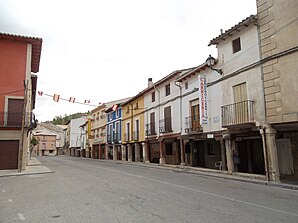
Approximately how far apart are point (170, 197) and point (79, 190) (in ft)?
11.4

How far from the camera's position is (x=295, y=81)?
40.0 feet

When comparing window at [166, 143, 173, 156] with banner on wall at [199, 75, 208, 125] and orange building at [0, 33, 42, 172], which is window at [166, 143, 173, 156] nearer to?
banner on wall at [199, 75, 208, 125]

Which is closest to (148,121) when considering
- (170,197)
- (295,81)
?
(295,81)

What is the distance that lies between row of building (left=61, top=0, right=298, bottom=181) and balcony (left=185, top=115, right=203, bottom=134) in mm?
72

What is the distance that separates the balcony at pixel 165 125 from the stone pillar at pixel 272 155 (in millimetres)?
10367

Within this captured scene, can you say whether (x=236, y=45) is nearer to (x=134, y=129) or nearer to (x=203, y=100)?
(x=203, y=100)

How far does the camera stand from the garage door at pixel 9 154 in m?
20.0

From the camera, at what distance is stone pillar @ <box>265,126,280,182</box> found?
42.5 feet

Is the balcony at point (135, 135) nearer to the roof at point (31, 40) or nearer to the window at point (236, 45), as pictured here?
the roof at point (31, 40)

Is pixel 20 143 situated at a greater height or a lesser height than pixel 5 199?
greater

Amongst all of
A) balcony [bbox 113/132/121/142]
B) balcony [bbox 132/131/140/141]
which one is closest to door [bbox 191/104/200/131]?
balcony [bbox 132/131/140/141]

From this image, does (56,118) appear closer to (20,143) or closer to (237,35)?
(20,143)

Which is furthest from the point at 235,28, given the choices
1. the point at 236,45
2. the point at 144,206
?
the point at 144,206

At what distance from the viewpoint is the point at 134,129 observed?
32.2 meters
